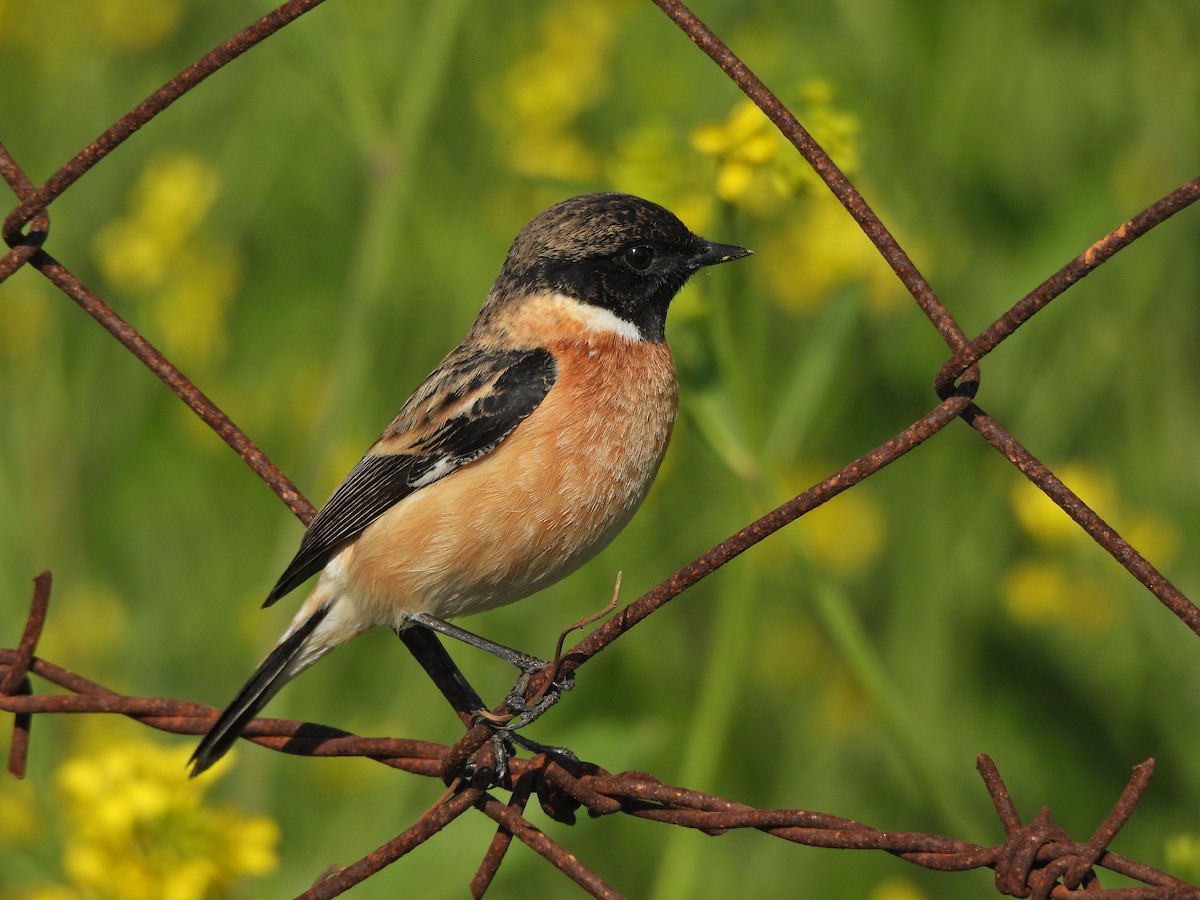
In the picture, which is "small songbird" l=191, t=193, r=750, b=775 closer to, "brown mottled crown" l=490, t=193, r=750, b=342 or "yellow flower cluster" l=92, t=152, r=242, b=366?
"brown mottled crown" l=490, t=193, r=750, b=342

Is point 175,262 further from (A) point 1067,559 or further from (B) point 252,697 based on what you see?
(A) point 1067,559

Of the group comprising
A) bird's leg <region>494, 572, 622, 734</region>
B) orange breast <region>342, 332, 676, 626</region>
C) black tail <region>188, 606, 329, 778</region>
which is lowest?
bird's leg <region>494, 572, 622, 734</region>

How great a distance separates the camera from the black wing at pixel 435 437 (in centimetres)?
410

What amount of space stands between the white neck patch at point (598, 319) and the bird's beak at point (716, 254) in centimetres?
29

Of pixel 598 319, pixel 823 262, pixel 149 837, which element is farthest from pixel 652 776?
pixel 823 262

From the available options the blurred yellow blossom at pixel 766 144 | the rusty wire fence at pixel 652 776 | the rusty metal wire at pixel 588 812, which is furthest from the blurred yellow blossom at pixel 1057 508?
the rusty wire fence at pixel 652 776

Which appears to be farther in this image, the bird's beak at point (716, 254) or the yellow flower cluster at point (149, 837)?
the bird's beak at point (716, 254)

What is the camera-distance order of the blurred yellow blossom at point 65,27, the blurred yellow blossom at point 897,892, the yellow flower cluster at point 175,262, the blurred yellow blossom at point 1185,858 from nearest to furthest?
the blurred yellow blossom at point 1185,858 < the blurred yellow blossom at point 897,892 < the yellow flower cluster at point 175,262 < the blurred yellow blossom at point 65,27

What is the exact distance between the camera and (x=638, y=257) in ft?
15.2

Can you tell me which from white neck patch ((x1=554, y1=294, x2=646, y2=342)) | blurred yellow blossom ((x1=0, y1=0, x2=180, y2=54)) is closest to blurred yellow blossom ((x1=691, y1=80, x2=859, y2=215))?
white neck patch ((x1=554, y1=294, x2=646, y2=342))

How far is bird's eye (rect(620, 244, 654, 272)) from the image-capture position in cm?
462

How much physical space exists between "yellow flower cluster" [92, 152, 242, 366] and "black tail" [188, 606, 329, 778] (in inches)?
141

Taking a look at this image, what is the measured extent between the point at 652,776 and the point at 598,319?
195 cm

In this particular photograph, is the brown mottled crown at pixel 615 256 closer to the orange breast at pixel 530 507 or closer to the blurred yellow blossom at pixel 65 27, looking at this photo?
the orange breast at pixel 530 507
